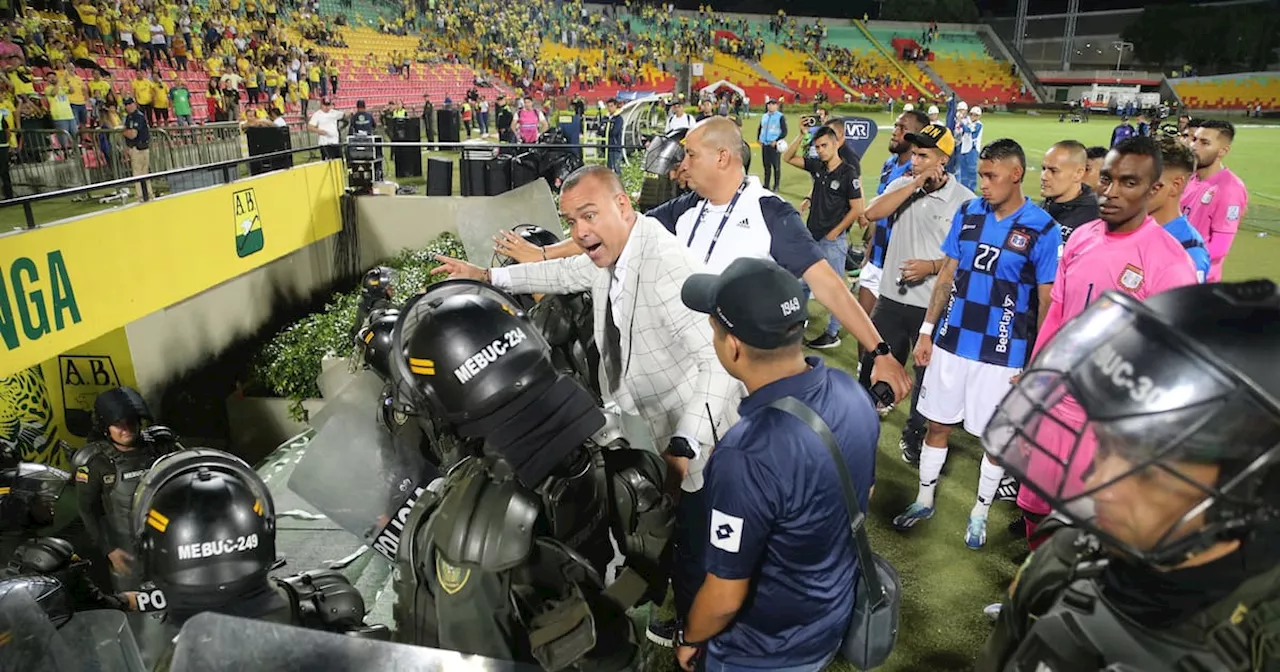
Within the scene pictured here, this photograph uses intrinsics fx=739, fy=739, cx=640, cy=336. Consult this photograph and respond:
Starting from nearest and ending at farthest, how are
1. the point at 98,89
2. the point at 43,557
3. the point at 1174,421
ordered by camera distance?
1. the point at 1174,421
2. the point at 43,557
3. the point at 98,89

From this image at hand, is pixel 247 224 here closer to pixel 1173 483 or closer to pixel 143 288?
pixel 143 288

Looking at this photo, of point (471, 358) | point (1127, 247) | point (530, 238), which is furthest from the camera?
point (530, 238)

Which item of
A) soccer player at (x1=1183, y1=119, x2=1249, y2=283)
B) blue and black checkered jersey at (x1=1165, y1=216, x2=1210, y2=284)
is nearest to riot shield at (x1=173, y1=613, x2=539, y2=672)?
blue and black checkered jersey at (x1=1165, y1=216, x2=1210, y2=284)

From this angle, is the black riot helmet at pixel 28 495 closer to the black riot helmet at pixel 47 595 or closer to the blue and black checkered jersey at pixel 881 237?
the black riot helmet at pixel 47 595

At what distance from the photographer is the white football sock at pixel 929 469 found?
13.3ft

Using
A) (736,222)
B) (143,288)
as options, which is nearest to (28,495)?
(143,288)

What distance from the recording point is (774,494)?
5.69 ft

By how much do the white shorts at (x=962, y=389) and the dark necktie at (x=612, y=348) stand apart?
1.82 m

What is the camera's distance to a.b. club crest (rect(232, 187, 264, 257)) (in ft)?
22.3

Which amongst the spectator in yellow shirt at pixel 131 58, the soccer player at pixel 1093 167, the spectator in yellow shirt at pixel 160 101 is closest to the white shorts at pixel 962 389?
the soccer player at pixel 1093 167

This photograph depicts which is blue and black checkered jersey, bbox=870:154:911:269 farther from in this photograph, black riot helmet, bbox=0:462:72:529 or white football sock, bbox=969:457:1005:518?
black riot helmet, bbox=0:462:72:529

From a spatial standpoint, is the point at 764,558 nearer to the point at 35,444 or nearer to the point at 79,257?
the point at 79,257

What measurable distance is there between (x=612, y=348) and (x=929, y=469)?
208 cm

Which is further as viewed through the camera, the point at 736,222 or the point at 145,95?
the point at 145,95
